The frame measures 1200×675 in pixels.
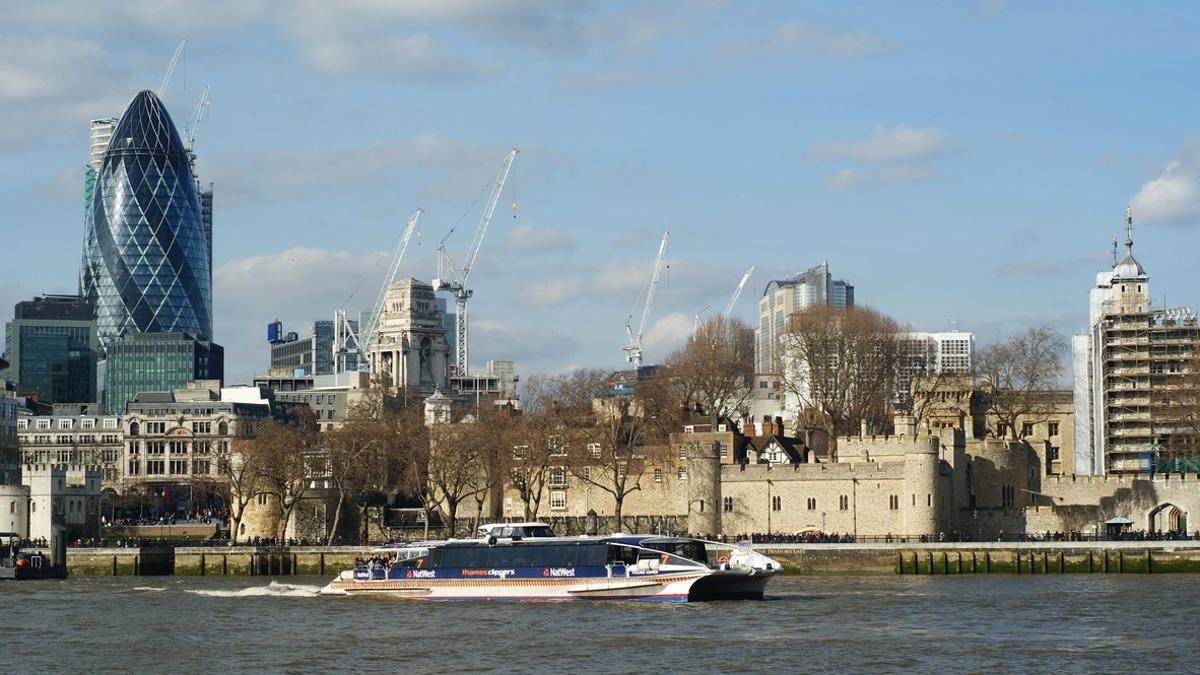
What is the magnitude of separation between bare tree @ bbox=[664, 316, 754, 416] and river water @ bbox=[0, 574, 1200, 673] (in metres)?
53.2

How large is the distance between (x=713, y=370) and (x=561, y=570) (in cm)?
6386

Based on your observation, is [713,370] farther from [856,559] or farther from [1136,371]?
[856,559]

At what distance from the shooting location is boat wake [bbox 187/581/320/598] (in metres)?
90.5

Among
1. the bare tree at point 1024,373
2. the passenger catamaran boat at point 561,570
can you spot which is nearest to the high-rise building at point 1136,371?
the bare tree at point 1024,373

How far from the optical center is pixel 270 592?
302 feet

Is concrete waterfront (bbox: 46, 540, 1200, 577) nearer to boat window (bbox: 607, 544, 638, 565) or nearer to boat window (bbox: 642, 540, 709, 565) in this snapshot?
boat window (bbox: 642, 540, 709, 565)

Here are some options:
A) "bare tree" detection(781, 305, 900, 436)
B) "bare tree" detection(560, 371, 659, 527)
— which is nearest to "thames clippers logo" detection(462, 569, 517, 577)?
"bare tree" detection(560, 371, 659, 527)

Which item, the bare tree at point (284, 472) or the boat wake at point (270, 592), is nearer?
the boat wake at point (270, 592)

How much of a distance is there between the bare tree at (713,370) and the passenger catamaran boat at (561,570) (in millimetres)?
48842

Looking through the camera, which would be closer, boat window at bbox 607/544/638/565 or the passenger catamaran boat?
the passenger catamaran boat

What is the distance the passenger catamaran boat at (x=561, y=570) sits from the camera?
3250 inches

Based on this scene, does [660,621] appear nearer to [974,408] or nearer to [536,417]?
[536,417]

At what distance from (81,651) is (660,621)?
20427 mm

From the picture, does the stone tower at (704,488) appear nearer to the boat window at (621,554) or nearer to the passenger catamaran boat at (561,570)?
the passenger catamaran boat at (561,570)
